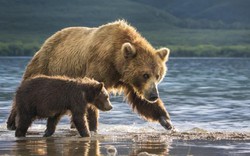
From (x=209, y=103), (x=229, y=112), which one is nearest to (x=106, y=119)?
(x=229, y=112)

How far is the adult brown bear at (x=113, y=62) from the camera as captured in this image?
517 inches

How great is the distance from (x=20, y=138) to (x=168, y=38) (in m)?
153

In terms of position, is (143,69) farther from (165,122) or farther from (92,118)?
(165,122)

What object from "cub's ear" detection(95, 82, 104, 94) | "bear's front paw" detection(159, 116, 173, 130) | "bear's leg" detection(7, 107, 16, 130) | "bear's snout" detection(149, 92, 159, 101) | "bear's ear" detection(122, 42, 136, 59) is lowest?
"bear's leg" detection(7, 107, 16, 130)

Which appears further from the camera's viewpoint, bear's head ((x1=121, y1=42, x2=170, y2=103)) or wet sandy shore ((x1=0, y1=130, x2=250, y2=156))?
bear's head ((x1=121, y1=42, x2=170, y2=103))

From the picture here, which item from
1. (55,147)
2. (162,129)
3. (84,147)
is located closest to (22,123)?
(55,147)

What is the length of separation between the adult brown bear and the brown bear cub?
3.00 ft

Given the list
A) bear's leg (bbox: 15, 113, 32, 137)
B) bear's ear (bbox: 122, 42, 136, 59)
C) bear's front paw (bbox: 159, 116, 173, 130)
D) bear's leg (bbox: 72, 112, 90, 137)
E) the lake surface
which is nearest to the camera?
the lake surface

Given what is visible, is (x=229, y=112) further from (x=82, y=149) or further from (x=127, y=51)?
(x=82, y=149)

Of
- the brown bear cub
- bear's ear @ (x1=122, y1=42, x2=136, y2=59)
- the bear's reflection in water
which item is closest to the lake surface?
the bear's reflection in water

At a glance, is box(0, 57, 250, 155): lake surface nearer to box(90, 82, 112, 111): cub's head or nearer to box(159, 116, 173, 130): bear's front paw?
box(159, 116, 173, 130): bear's front paw

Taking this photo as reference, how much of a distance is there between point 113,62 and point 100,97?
3.61 feet

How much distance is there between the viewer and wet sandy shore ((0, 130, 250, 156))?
33.0ft

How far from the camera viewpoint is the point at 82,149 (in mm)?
10305
